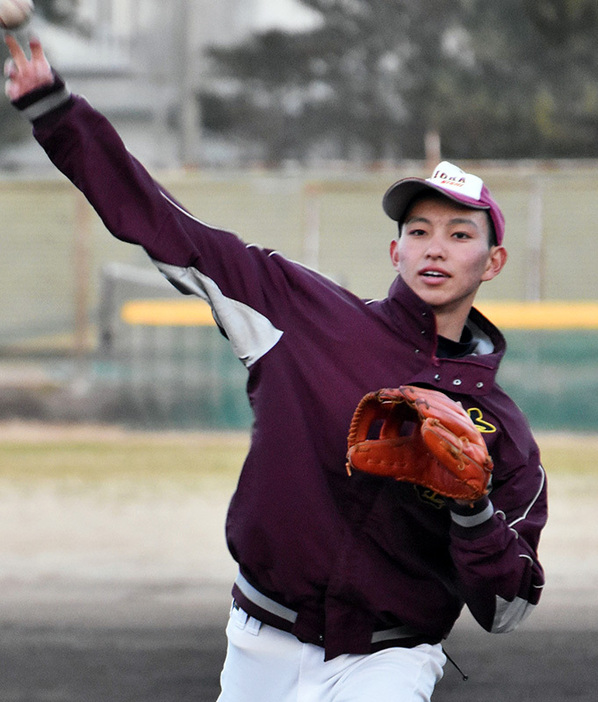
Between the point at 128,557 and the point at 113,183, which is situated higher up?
the point at 113,183

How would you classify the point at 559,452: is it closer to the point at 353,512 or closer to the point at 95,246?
the point at 95,246

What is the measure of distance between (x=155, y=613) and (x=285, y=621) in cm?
352

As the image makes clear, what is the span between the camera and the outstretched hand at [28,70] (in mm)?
2834

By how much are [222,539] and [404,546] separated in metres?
5.22

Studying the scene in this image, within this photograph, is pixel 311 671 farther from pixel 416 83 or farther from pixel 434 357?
pixel 416 83

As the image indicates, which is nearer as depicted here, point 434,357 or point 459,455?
point 459,455

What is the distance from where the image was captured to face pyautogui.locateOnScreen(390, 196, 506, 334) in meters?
3.26

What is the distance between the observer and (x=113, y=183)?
9.78 ft

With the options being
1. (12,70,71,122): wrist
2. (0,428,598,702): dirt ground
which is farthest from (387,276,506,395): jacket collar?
(0,428,598,702): dirt ground

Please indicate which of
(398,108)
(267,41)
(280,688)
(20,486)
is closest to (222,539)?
(20,486)

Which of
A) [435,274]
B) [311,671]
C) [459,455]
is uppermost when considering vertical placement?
[435,274]

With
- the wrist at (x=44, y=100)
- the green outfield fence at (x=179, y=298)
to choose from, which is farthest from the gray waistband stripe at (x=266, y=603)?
the green outfield fence at (x=179, y=298)

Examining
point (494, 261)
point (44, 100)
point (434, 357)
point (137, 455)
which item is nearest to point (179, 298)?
point (137, 455)

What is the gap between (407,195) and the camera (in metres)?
3.32
